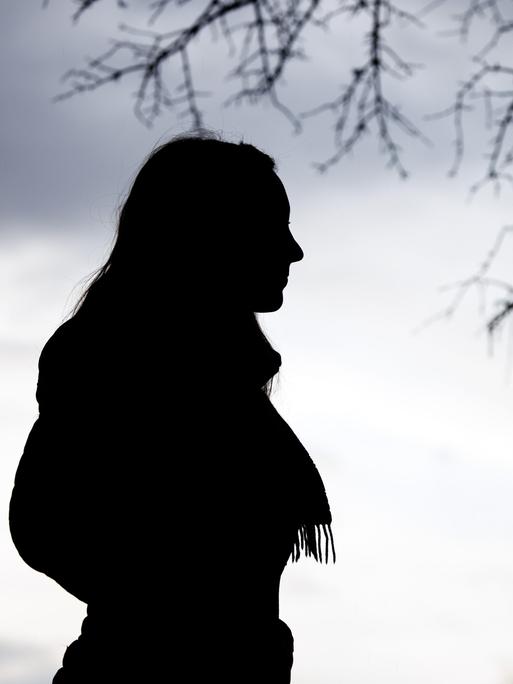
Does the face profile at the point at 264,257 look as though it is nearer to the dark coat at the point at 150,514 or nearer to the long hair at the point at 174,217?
the long hair at the point at 174,217

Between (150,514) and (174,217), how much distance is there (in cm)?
82

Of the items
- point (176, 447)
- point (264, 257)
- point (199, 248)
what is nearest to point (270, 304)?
point (264, 257)

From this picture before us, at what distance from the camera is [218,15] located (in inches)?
94.7

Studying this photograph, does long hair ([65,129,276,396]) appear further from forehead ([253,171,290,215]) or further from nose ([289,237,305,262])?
nose ([289,237,305,262])

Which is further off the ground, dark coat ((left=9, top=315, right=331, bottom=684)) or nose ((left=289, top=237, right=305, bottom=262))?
nose ((left=289, top=237, right=305, bottom=262))

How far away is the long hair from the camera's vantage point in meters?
2.78

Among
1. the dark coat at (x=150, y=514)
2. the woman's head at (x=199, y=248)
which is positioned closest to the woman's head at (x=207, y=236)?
the woman's head at (x=199, y=248)

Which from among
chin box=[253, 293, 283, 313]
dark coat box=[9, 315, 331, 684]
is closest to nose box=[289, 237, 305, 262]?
chin box=[253, 293, 283, 313]

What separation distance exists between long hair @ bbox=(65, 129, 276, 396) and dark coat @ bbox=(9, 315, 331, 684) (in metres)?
0.14

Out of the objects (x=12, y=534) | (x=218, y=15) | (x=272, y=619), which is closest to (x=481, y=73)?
(x=218, y=15)

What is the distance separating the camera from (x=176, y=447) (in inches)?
101

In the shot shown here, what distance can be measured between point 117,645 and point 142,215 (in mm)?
1131

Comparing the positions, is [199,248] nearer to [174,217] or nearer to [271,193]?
[174,217]

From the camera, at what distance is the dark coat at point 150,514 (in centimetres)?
241
